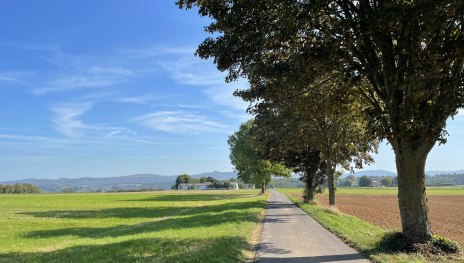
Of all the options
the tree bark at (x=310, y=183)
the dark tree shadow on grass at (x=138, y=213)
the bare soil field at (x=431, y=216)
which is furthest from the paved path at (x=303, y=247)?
the tree bark at (x=310, y=183)

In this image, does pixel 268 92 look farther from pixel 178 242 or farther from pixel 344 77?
pixel 178 242

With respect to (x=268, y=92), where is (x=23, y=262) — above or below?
below

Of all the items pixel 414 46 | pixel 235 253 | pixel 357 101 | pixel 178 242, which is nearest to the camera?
pixel 414 46

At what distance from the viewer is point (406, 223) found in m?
13.6

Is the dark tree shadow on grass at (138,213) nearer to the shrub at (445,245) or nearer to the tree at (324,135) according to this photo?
the tree at (324,135)

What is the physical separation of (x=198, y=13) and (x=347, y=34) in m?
4.56

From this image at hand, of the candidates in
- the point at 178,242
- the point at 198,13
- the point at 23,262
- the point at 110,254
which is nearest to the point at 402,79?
the point at 198,13

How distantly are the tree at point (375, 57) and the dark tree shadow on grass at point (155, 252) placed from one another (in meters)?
5.52

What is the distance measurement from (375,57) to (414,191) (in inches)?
177

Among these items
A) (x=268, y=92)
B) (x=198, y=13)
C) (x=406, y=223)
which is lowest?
(x=406, y=223)

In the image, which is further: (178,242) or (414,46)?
(178,242)

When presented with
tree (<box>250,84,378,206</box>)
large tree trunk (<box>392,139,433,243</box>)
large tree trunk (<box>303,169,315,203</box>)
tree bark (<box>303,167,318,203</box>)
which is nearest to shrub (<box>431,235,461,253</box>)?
large tree trunk (<box>392,139,433,243</box>)

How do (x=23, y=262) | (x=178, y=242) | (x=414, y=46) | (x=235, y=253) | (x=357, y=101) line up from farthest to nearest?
(x=357, y=101) < (x=178, y=242) < (x=23, y=262) < (x=235, y=253) < (x=414, y=46)

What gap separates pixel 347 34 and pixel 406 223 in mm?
6333
